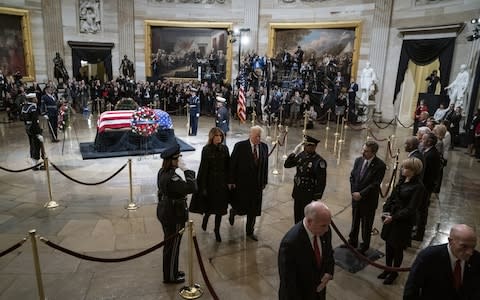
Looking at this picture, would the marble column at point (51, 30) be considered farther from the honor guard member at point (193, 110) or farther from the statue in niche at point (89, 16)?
the honor guard member at point (193, 110)

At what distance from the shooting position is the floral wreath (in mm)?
9836

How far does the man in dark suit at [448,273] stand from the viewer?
2.71 m

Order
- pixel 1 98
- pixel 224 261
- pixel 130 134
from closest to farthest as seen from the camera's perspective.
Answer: pixel 224 261 < pixel 130 134 < pixel 1 98

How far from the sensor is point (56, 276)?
443cm

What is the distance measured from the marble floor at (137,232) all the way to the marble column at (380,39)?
8443mm

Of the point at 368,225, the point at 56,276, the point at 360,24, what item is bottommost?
the point at 56,276

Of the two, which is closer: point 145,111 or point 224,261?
point 224,261

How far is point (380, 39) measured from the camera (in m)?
17.5

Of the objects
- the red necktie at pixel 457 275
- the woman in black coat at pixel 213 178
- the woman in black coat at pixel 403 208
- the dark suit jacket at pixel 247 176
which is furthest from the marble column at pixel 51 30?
the red necktie at pixel 457 275

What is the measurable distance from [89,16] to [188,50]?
17.9 ft

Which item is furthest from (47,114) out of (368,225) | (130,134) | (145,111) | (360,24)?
(360,24)

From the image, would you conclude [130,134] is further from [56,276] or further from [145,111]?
[56,276]

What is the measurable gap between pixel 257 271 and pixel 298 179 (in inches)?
52.0

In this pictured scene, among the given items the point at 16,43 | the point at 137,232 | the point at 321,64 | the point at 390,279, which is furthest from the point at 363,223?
the point at 16,43
